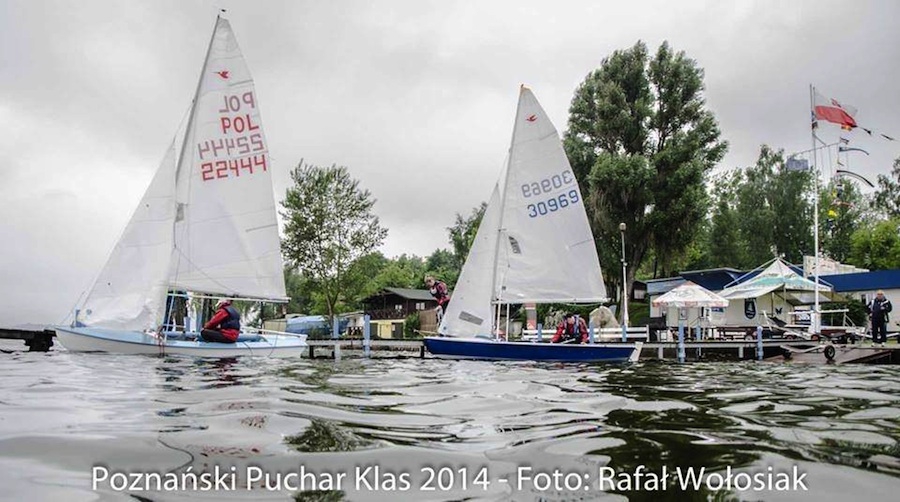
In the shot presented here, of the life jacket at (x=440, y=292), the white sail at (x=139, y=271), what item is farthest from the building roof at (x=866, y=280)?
the white sail at (x=139, y=271)

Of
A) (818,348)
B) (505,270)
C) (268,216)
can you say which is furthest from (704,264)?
(268,216)

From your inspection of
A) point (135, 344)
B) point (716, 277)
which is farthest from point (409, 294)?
point (135, 344)

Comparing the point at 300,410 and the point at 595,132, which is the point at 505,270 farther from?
the point at 595,132

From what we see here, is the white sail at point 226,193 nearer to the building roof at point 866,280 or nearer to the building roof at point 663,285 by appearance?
the building roof at point 663,285

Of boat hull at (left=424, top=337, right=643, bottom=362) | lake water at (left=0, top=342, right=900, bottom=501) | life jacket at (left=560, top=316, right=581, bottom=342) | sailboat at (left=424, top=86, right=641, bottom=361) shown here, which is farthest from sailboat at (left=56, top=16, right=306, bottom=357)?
lake water at (left=0, top=342, right=900, bottom=501)

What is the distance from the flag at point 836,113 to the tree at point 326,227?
30747mm

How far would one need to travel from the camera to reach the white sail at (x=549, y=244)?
18.8 meters

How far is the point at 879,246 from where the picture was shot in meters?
56.6

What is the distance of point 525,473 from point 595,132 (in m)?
40.2

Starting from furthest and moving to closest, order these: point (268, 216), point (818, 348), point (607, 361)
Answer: point (818, 348), point (268, 216), point (607, 361)

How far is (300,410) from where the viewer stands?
16.9 feet

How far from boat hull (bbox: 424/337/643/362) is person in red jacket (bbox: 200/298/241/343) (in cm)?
513

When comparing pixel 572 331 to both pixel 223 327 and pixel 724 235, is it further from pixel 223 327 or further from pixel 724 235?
pixel 724 235

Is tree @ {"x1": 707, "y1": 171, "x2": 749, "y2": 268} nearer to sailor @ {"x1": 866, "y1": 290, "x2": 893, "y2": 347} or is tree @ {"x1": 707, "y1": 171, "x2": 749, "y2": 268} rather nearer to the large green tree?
the large green tree
